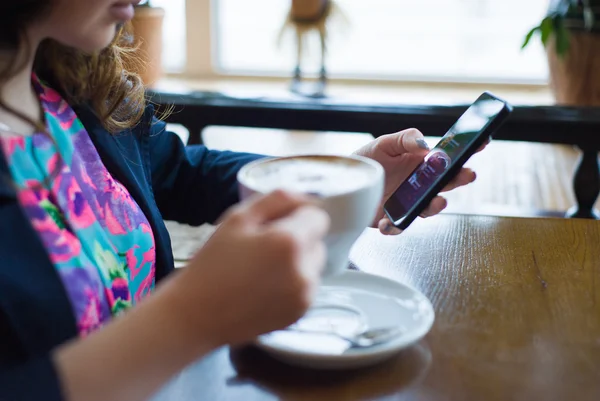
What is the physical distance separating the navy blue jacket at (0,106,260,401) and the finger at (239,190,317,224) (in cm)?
17

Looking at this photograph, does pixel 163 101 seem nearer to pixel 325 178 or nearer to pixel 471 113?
pixel 471 113

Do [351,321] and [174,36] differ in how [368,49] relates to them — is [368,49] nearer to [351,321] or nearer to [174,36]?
[174,36]

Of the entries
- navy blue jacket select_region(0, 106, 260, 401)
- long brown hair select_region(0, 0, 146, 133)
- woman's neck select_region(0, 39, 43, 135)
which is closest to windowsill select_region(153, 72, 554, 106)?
navy blue jacket select_region(0, 106, 260, 401)

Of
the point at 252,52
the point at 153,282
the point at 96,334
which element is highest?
the point at 96,334

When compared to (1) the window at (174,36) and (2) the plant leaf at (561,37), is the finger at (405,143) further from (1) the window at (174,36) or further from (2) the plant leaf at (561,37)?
(1) the window at (174,36)

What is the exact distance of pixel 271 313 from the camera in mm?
501

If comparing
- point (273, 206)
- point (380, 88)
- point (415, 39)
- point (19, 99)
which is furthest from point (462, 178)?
point (415, 39)

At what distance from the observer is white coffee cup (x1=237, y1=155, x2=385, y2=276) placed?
508mm

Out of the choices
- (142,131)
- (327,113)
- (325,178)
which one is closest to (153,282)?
(142,131)

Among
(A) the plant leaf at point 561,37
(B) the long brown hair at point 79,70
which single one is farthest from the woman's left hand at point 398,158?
(A) the plant leaf at point 561,37

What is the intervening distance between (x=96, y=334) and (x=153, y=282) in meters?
0.31

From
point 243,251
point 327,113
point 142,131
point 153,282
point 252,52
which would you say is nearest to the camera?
point 243,251

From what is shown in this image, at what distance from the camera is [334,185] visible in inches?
21.5

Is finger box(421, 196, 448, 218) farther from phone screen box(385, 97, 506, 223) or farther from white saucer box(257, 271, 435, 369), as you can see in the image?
white saucer box(257, 271, 435, 369)
